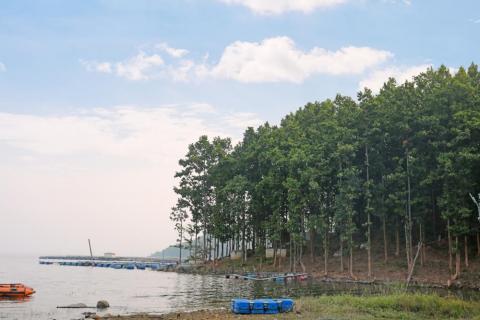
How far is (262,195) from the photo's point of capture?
233 ft

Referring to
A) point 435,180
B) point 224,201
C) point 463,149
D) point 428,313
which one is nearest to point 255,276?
point 224,201

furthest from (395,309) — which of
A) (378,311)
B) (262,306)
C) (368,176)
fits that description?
(368,176)

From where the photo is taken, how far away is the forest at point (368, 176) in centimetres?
4797

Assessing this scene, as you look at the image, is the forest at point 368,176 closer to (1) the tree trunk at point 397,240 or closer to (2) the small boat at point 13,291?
(1) the tree trunk at point 397,240

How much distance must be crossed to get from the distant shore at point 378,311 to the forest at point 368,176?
32.9 ft

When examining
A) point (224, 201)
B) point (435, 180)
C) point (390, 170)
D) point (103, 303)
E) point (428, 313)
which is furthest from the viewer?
point (224, 201)

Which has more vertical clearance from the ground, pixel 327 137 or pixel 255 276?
pixel 327 137

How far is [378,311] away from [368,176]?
31.3 meters

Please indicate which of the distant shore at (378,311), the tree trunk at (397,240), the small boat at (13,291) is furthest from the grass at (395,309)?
the tree trunk at (397,240)

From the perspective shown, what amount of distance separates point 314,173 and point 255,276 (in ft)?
52.4

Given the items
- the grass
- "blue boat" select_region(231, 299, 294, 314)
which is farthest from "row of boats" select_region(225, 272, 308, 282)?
"blue boat" select_region(231, 299, 294, 314)

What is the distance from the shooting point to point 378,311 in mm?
26016

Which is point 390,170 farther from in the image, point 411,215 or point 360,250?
point 360,250

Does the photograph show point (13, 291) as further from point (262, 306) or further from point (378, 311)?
point (378, 311)
